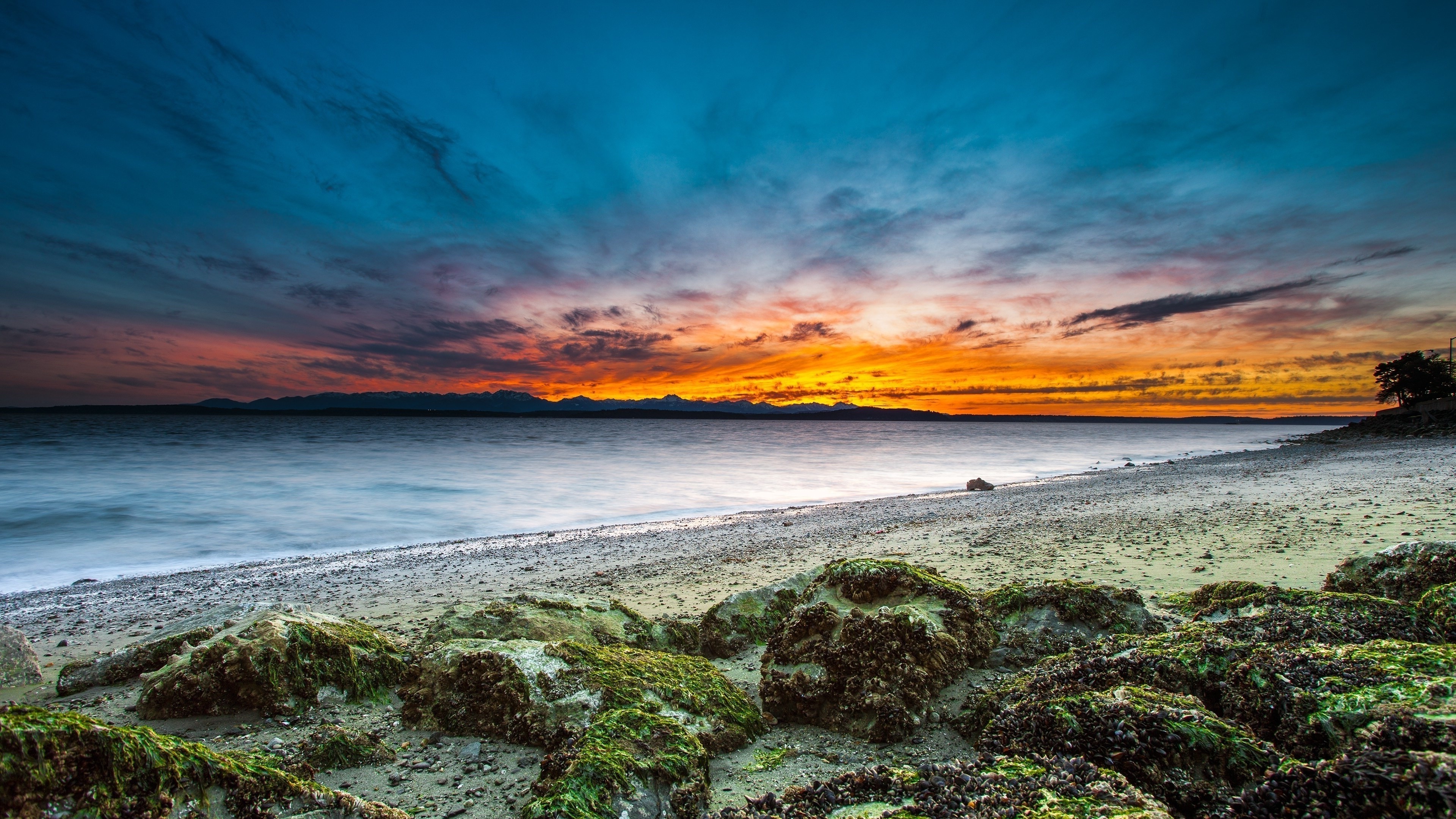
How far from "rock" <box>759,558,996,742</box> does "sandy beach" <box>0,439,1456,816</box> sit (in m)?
0.16

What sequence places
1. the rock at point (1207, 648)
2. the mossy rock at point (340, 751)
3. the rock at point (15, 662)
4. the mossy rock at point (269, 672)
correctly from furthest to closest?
the rock at point (15, 662) → the mossy rock at point (269, 672) → the mossy rock at point (340, 751) → the rock at point (1207, 648)

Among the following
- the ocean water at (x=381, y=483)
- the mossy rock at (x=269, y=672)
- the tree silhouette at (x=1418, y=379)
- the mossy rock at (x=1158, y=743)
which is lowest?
A: the ocean water at (x=381, y=483)

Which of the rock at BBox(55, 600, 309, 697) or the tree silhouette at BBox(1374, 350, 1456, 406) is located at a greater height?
the tree silhouette at BBox(1374, 350, 1456, 406)

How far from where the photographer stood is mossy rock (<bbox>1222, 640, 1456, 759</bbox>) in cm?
231

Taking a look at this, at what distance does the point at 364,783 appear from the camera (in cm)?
358

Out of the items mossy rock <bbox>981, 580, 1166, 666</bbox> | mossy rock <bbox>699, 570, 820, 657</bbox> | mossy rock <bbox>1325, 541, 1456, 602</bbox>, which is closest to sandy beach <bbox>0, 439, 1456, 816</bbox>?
mossy rock <bbox>699, 570, 820, 657</bbox>

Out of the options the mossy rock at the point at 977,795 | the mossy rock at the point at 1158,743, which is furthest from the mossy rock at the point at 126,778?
the mossy rock at the point at 1158,743

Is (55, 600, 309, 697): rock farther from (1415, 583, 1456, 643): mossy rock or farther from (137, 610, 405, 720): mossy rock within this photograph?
(1415, 583, 1456, 643): mossy rock

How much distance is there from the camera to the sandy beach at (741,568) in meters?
3.81

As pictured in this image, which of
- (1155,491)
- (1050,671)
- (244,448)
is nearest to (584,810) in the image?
(1050,671)

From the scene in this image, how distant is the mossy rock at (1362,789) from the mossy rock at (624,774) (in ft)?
7.59

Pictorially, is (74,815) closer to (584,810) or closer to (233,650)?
(584,810)

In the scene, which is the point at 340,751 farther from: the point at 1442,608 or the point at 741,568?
the point at 741,568

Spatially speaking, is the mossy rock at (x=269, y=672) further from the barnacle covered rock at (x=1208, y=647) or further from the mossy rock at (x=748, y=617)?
the barnacle covered rock at (x=1208, y=647)
